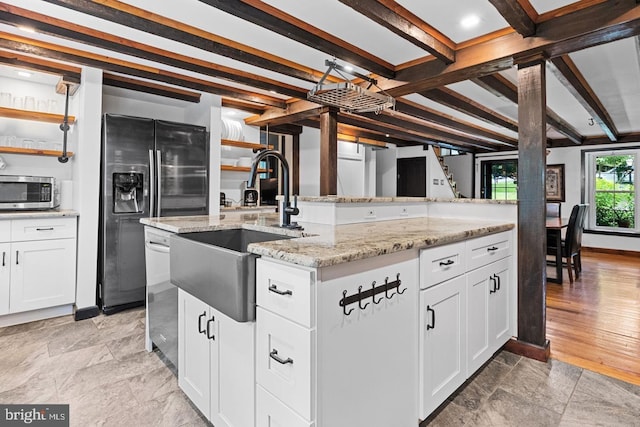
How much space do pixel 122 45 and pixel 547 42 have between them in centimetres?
308

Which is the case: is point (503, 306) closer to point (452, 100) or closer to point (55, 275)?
point (452, 100)

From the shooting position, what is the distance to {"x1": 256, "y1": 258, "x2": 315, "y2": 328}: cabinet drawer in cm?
107

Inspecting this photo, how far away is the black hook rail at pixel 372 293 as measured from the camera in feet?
3.85

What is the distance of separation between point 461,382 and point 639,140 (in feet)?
23.7

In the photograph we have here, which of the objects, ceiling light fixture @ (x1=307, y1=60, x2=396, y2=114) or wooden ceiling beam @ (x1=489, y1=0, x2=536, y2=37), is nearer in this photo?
wooden ceiling beam @ (x1=489, y1=0, x2=536, y2=37)

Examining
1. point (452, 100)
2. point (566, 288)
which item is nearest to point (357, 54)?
point (452, 100)

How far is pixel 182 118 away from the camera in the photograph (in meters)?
4.41

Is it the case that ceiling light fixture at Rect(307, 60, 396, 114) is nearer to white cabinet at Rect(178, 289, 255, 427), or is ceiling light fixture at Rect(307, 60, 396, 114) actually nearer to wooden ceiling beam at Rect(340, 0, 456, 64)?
wooden ceiling beam at Rect(340, 0, 456, 64)

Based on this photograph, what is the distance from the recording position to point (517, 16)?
2.09 m

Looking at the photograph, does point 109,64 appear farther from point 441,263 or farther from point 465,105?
point 465,105

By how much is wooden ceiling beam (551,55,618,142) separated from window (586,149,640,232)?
226 centimetres

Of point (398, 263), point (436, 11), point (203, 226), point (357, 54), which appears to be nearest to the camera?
point (398, 263)

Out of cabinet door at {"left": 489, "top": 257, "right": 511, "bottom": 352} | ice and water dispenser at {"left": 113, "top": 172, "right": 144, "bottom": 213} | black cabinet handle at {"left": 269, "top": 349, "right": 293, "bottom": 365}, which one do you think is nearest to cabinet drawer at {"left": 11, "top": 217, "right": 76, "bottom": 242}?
ice and water dispenser at {"left": 113, "top": 172, "right": 144, "bottom": 213}

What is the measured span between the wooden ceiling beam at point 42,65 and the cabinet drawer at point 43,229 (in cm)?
132
